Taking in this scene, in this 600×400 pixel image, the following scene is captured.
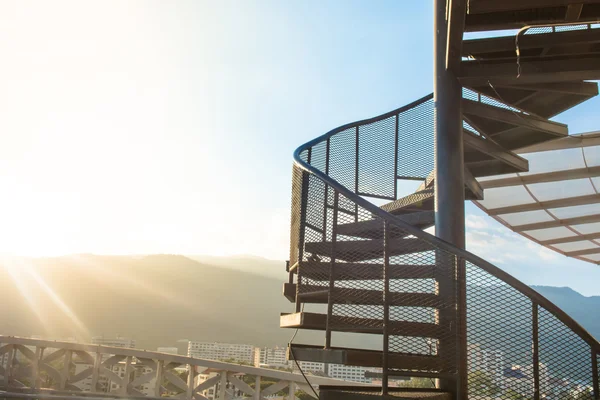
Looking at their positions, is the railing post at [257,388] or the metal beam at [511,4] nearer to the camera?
the metal beam at [511,4]

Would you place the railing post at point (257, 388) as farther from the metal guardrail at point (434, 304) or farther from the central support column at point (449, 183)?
the central support column at point (449, 183)

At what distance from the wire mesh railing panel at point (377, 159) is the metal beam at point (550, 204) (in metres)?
3.21

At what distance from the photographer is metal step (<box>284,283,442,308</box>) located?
3500mm

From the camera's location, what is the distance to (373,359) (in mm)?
3420

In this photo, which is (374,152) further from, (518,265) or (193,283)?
(193,283)

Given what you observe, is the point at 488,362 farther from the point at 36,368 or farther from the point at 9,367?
the point at 9,367

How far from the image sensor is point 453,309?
3348mm

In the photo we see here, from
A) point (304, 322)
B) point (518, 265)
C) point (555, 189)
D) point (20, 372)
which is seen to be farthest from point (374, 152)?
point (518, 265)

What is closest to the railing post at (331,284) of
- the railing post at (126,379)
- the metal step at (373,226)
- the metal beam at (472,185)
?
the metal step at (373,226)

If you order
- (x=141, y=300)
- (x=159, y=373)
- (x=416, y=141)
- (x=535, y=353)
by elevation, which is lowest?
(x=159, y=373)

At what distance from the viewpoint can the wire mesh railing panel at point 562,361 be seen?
3.02m

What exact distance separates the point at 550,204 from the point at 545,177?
705 mm

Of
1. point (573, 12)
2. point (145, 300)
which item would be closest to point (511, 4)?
point (573, 12)

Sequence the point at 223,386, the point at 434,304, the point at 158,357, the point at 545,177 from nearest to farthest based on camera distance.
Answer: the point at 434,304, the point at 223,386, the point at 158,357, the point at 545,177
